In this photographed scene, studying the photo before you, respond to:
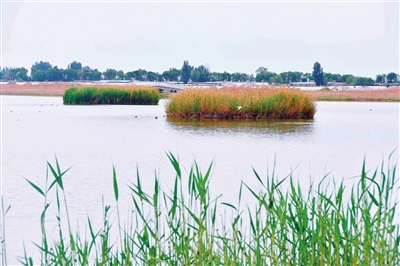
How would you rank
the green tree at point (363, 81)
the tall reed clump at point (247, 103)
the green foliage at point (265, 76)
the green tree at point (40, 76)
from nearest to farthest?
the tall reed clump at point (247, 103) → the green tree at point (363, 81) → the green foliage at point (265, 76) → the green tree at point (40, 76)

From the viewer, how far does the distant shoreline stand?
35.7 metres

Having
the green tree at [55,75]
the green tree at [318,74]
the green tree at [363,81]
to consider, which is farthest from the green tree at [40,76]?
the green tree at [363,81]

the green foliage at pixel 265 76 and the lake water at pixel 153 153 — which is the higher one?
the green foliage at pixel 265 76

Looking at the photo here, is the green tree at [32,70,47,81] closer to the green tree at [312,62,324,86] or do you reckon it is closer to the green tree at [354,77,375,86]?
the green tree at [312,62,324,86]

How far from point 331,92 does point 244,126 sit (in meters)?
26.9

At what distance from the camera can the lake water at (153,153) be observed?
5402 mm

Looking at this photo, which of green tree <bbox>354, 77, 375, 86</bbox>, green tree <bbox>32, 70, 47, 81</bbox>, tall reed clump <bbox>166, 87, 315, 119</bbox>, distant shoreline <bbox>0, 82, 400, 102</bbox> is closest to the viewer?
tall reed clump <bbox>166, 87, 315, 119</bbox>

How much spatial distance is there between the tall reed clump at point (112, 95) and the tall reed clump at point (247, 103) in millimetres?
9162

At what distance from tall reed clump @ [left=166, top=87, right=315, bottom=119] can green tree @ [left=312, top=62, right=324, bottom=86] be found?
2543 centimetres

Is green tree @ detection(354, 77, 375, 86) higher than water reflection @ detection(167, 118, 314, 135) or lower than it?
higher

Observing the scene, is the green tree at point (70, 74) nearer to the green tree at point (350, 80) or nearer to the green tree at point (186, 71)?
the green tree at point (186, 71)

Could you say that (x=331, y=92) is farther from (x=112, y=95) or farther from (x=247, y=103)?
(x=247, y=103)

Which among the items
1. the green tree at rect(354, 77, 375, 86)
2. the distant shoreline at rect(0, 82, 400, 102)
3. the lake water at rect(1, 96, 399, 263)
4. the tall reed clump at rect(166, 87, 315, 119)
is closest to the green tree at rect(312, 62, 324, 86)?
the distant shoreline at rect(0, 82, 400, 102)

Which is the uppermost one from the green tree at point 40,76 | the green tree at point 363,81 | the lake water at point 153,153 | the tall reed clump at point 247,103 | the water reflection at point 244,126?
the green tree at point 40,76
